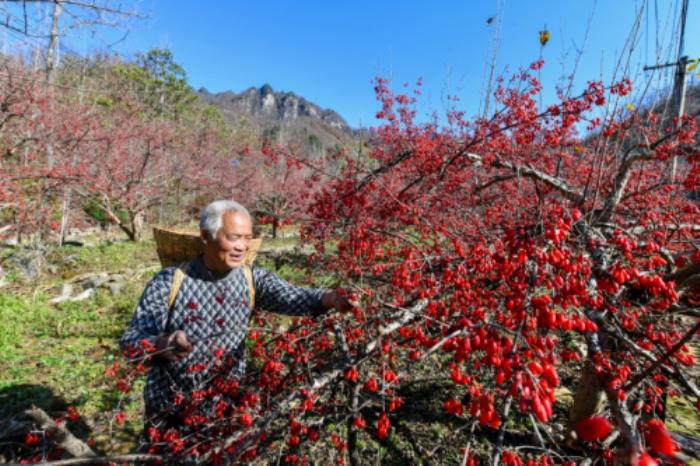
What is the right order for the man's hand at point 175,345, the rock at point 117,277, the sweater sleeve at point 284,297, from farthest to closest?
the rock at point 117,277
the sweater sleeve at point 284,297
the man's hand at point 175,345

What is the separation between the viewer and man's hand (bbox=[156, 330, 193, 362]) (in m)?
1.74

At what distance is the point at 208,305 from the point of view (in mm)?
2201

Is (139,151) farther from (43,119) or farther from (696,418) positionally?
(696,418)

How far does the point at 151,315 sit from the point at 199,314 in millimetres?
265

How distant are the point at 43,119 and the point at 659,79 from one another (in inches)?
507

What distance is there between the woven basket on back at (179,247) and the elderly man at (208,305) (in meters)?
0.68

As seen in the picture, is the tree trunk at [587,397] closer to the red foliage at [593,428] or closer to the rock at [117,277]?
the red foliage at [593,428]

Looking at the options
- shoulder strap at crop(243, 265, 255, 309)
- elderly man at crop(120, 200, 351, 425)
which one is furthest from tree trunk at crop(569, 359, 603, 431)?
shoulder strap at crop(243, 265, 255, 309)

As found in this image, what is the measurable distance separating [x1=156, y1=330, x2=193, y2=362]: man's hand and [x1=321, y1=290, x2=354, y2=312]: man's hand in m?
0.84

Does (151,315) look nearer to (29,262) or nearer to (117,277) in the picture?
(117,277)

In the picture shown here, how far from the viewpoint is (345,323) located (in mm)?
2391

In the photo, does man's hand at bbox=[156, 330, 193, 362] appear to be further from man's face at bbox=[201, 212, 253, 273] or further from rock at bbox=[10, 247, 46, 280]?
rock at bbox=[10, 247, 46, 280]

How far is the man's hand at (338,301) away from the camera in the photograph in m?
2.12

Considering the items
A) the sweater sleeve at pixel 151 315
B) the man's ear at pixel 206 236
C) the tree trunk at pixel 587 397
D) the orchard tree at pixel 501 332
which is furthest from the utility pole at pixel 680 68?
the sweater sleeve at pixel 151 315
